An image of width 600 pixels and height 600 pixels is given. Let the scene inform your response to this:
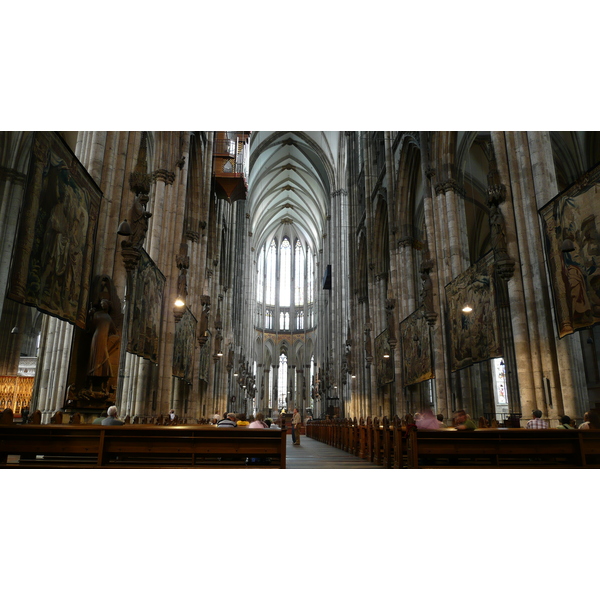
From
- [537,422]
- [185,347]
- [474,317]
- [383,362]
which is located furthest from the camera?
[383,362]

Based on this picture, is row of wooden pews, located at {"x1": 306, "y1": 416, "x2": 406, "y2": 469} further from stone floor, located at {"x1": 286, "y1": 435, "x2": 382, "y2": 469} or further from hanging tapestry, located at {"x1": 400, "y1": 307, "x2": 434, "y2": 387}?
hanging tapestry, located at {"x1": 400, "y1": 307, "x2": 434, "y2": 387}

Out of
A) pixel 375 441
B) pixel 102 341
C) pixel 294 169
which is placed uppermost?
pixel 294 169

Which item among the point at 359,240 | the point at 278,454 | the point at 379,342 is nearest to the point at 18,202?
the point at 278,454

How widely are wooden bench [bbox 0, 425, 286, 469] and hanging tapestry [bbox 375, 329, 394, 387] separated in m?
13.1

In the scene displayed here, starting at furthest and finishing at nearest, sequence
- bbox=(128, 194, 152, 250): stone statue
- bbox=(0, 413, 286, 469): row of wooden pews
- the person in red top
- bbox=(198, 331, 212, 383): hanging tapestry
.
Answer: bbox=(198, 331, 212, 383): hanging tapestry < bbox=(128, 194, 152, 250): stone statue < the person in red top < bbox=(0, 413, 286, 469): row of wooden pews

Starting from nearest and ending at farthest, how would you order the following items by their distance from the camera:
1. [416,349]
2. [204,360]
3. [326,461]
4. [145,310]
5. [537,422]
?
[537,422], [326,461], [145,310], [416,349], [204,360]

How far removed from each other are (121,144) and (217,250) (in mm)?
14776

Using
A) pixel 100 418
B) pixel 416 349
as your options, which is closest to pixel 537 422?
pixel 100 418

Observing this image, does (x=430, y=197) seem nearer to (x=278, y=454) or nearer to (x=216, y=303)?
(x=278, y=454)

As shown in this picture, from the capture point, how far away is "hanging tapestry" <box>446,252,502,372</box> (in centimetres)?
1090

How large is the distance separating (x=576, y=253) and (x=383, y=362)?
14.2m

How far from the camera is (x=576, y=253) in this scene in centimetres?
777

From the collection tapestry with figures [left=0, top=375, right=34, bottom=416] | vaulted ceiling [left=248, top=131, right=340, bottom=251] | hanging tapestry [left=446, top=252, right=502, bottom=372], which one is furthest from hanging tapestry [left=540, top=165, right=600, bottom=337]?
vaulted ceiling [left=248, top=131, right=340, bottom=251]

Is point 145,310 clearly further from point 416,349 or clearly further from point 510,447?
point 416,349
